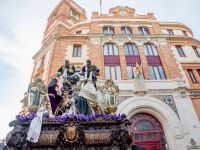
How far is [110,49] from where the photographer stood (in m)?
17.8

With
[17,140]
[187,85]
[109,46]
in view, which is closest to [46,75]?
[109,46]

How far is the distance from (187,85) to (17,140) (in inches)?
603

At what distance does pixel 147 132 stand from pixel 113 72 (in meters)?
6.35

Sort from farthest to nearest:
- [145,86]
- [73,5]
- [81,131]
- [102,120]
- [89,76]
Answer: [73,5]
[145,86]
[89,76]
[102,120]
[81,131]

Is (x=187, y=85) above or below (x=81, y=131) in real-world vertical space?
above

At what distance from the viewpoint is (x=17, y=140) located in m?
3.79

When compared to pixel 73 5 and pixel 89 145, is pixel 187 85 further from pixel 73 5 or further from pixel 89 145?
pixel 73 5

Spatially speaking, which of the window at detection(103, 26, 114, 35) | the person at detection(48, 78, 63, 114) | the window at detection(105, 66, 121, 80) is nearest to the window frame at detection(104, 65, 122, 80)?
the window at detection(105, 66, 121, 80)

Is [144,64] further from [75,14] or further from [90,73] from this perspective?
[75,14]

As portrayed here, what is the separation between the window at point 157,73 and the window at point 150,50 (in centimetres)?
188

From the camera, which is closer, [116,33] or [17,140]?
[17,140]

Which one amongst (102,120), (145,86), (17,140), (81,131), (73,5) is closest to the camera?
(17,140)

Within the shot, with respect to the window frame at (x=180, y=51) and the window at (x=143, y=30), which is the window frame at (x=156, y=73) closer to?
the window frame at (x=180, y=51)

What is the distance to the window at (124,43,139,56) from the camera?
17.4m
